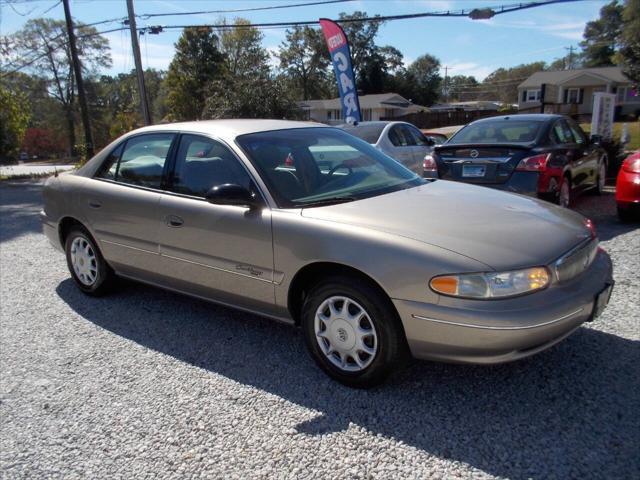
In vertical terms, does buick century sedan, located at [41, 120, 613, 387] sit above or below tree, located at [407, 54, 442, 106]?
below

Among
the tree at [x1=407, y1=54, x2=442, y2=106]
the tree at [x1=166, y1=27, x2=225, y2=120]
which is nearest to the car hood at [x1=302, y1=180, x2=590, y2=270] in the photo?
the tree at [x1=166, y1=27, x2=225, y2=120]

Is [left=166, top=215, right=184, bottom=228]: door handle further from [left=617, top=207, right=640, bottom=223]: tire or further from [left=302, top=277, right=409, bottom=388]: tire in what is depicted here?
[left=617, top=207, right=640, bottom=223]: tire

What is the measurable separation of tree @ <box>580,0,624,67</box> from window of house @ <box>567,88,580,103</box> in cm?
2937

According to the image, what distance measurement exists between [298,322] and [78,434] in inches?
55.2

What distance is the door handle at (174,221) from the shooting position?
3720 mm

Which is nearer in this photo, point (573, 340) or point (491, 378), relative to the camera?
point (491, 378)

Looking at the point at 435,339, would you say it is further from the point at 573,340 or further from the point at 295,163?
the point at 295,163

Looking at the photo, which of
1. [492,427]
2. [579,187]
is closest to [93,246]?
[492,427]

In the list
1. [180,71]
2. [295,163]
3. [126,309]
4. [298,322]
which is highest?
[180,71]

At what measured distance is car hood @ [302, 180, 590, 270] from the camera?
2666 millimetres

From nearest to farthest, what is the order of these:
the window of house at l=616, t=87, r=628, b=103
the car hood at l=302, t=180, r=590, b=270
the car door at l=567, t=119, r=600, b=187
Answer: the car hood at l=302, t=180, r=590, b=270, the car door at l=567, t=119, r=600, b=187, the window of house at l=616, t=87, r=628, b=103

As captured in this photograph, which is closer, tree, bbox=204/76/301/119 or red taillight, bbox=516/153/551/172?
red taillight, bbox=516/153/551/172

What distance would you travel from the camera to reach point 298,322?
11.0 feet

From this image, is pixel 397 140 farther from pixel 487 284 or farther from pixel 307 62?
pixel 307 62
